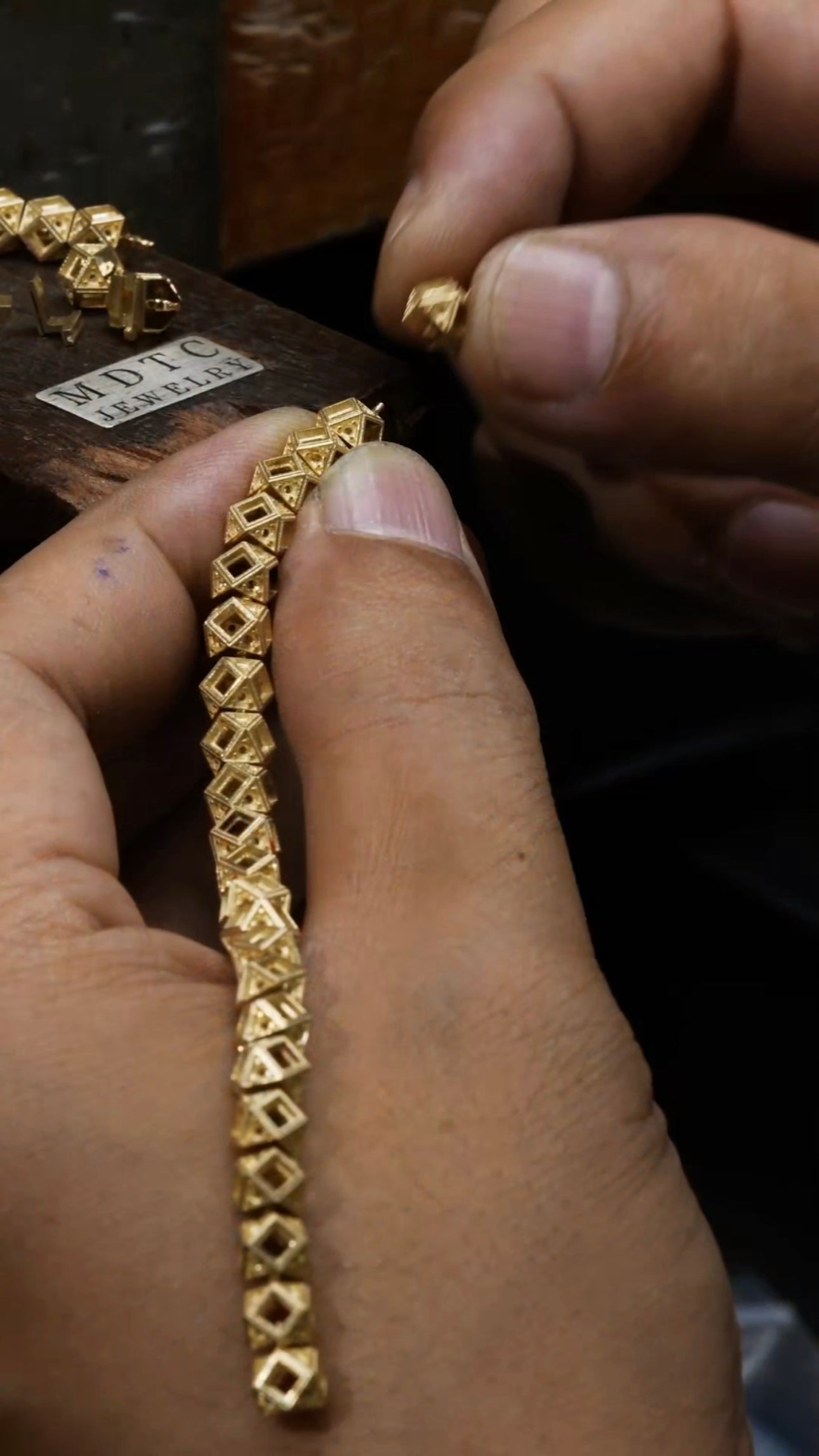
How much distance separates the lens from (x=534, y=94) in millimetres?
954

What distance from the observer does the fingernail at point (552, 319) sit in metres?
0.71

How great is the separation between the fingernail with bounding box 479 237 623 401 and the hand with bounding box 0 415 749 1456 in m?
0.16

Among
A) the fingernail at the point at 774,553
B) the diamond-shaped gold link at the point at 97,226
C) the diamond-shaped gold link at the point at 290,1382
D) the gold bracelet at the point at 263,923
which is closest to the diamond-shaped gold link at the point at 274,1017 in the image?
the gold bracelet at the point at 263,923

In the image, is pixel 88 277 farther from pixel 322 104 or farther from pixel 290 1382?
pixel 290 1382

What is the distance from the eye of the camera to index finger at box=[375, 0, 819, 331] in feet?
2.93

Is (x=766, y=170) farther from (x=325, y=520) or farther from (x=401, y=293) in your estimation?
(x=325, y=520)

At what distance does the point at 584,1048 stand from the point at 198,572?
0.36m

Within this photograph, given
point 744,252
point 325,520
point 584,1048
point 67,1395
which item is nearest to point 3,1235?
point 67,1395

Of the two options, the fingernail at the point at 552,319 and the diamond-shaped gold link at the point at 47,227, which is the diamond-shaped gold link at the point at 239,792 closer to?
the fingernail at the point at 552,319

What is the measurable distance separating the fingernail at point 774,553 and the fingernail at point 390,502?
39cm

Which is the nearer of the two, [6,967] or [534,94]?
[6,967]

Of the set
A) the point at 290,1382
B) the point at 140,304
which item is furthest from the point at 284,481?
the point at 290,1382

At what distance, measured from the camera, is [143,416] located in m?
0.98

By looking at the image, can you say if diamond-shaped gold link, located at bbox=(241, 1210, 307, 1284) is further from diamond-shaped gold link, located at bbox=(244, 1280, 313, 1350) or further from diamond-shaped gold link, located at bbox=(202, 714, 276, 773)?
diamond-shaped gold link, located at bbox=(202, 714, 276, 773)
